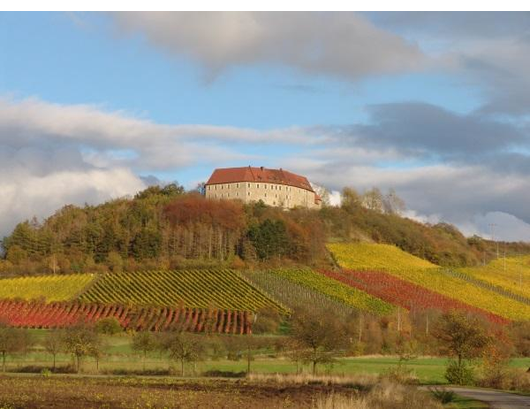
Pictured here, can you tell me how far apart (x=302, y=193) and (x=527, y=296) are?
66077mm

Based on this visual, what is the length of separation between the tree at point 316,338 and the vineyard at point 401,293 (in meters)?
29.8

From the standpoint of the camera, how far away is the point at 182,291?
7844cm

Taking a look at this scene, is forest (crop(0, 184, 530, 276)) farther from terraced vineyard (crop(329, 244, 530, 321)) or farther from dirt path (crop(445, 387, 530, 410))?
dirt path (crop(445, 387, 530, 410))

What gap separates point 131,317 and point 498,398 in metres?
41.7

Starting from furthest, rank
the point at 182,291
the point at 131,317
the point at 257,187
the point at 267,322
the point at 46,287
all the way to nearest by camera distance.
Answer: the point at 257,187
the point at 46,287
the point at 182,291
the point at 131,317
the point at 267,322

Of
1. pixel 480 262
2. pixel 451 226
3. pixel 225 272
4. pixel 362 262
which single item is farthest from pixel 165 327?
pixel 451 226

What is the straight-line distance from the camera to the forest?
329ft

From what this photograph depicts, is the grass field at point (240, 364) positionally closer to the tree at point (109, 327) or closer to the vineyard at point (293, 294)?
the tree at point (109, 327)

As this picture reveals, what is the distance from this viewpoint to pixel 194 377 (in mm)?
39719

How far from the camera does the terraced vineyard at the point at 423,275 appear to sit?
277 ft

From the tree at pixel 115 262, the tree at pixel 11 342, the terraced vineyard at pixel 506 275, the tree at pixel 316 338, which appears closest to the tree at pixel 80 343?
the tree at pixel 11 342

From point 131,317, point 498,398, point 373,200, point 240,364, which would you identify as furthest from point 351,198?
point 498,398

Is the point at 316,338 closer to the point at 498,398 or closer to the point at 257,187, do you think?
the point at 498,398

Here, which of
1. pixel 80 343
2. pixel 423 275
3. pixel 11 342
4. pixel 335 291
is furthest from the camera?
pixel 423 275
